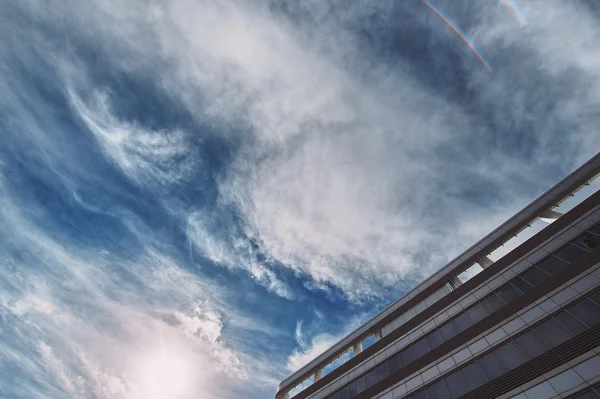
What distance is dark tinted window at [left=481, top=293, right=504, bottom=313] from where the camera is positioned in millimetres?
20312

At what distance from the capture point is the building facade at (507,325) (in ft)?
48.5

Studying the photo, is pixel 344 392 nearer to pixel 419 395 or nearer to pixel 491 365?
pixel 419 395

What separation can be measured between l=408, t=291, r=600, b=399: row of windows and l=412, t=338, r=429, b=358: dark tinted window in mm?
3097

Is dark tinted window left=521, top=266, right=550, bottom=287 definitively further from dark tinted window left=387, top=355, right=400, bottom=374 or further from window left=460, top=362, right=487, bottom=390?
dark tinted window left=387, top=355, right=400, bottom=374

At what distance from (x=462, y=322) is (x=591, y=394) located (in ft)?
30.0

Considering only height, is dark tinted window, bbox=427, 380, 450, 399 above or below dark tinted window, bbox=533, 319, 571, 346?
below

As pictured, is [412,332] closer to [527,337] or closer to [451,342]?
[451,342]

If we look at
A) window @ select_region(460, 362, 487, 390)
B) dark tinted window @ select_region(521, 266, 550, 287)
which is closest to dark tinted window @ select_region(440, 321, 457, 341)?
window @ select_region(460, 362, 487, 390)

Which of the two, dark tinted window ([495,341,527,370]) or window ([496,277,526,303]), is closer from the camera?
dark tinted window ([495,341,527,370])

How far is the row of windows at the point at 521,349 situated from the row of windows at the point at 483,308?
3.08m

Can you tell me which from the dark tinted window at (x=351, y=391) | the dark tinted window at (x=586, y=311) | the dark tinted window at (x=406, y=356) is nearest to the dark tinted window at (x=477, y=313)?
the dark tinted window at (x=586, y=311)

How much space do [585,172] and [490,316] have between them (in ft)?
47.8

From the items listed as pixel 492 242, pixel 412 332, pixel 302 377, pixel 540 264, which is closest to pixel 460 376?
pixel 412 332

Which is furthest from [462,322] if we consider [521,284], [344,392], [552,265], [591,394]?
[344,392]
